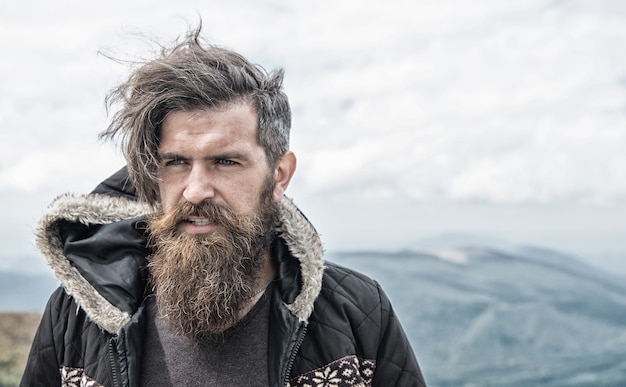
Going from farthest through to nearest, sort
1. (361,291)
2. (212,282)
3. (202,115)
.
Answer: (361,291) < (212,282) < (202,115)

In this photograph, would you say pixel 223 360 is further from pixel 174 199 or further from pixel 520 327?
pixel 520 327

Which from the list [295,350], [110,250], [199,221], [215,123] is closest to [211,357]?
[295,350]

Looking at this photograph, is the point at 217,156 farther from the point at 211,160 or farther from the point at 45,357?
the point at 45,357

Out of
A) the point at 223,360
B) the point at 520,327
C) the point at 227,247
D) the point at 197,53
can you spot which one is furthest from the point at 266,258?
the point at 520,327

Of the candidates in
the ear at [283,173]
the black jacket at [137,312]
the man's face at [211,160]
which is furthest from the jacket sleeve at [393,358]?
the man's face at [211,160]

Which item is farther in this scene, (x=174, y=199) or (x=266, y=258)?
(x=266, y=258)

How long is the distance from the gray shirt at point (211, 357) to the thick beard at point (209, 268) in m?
0.04

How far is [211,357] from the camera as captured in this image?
8.21ft

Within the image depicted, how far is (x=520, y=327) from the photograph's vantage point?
3531cm

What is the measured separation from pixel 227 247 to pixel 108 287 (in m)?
0.52

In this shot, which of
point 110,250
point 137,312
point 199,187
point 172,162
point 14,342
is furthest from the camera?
point 14,342

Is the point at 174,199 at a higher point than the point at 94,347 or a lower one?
higher

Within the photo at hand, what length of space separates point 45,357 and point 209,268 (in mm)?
790

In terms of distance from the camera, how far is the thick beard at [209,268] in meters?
2.50
